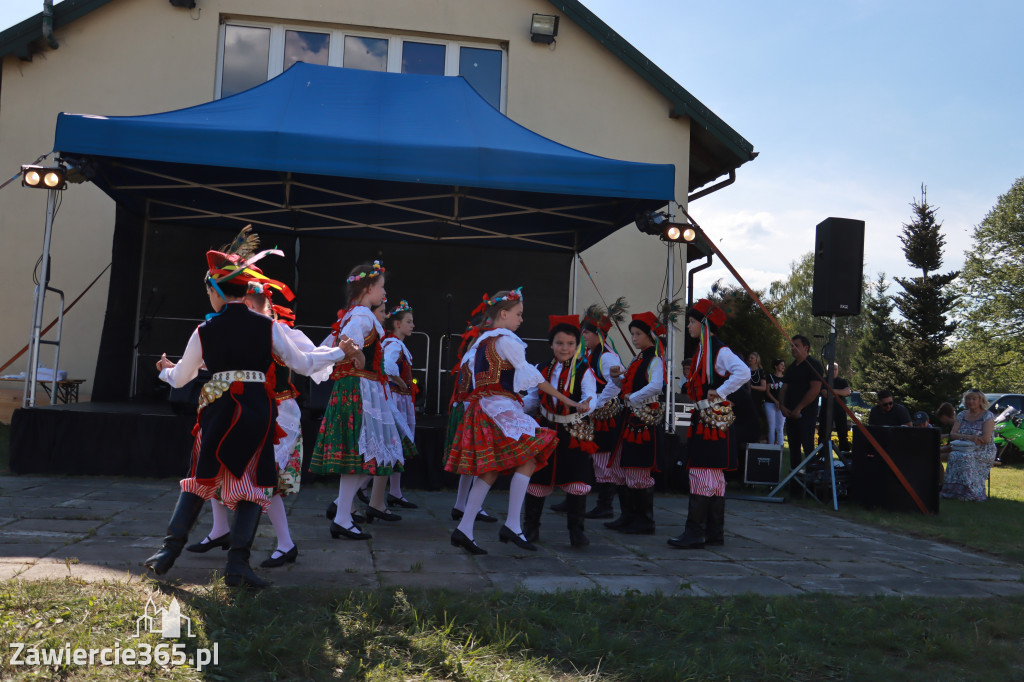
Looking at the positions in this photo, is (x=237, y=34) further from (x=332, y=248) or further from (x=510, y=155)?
(x=510, y=155)

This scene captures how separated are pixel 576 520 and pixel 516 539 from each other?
483 mm

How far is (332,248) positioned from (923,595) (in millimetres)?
8745

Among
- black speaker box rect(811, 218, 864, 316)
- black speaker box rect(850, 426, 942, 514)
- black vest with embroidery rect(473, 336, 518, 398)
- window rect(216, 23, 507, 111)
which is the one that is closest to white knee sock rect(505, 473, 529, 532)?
black vest with embroidery rect(473, 336, 518, 398)

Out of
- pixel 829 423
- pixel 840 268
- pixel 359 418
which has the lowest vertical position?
pixel 359 418

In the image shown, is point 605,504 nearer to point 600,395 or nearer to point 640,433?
point 640,433

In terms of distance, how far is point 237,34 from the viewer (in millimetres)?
11812

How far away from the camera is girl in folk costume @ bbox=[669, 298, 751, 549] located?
221 inches

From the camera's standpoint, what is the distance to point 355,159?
281 inches

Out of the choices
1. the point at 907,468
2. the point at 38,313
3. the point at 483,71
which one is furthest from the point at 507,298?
the point at 483,71

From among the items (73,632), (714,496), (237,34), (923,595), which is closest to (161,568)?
(73,632)

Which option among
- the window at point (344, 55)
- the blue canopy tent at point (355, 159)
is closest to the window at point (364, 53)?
the window at point (344, 55)

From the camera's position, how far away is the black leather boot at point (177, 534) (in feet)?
12.4

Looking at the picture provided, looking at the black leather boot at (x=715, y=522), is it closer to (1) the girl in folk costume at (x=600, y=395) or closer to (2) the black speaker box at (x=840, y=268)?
(1) the girl in folk costume at (x=600, y=395)

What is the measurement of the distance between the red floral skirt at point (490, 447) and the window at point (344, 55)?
26.8 ft
